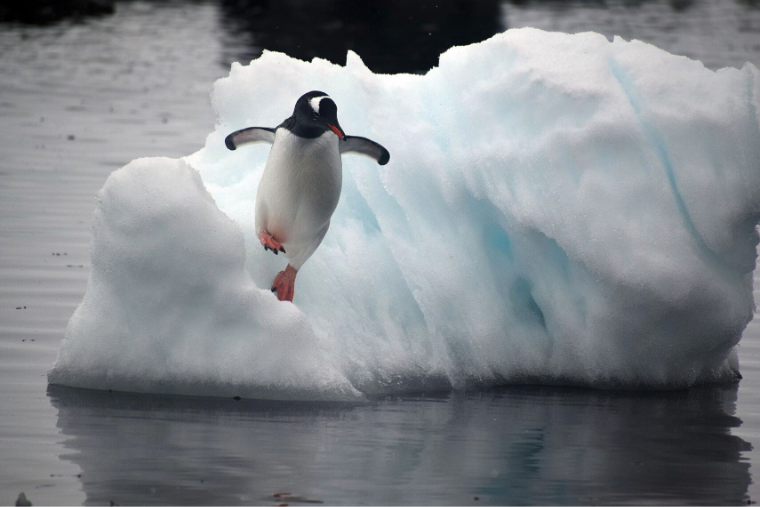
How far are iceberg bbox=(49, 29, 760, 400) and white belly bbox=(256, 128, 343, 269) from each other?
0.24m

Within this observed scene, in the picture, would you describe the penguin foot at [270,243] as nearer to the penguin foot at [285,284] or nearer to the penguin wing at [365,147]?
the penguin foot at [285,284]

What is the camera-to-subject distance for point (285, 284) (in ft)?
20.8

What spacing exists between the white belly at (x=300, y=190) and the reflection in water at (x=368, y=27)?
75.0 feet

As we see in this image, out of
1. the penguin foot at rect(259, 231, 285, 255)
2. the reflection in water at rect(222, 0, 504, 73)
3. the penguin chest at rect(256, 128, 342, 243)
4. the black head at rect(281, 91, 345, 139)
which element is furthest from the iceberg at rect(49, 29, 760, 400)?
the reflection in water at rect(222, 0, 504, 73)

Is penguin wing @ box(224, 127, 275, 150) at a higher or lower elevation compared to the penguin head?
lower

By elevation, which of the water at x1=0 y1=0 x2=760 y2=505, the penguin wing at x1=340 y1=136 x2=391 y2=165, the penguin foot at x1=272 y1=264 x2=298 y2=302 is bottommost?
the water at x1=0 y1=0 x2=760 y2=505

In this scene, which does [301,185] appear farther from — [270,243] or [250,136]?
[250,136]

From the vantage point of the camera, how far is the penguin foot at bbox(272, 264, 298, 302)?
20.7 feet

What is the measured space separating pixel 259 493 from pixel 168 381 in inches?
60.1

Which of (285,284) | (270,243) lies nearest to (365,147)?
(270,243)

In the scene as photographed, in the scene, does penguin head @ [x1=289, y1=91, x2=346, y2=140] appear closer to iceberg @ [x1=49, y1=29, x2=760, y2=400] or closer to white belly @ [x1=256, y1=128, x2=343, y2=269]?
white belly @ [x1=256, y1=128, x2=343, y2=269]

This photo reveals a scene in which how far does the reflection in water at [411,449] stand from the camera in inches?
194

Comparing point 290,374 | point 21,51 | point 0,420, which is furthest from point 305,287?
point 21,51

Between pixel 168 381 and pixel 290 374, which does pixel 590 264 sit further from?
pixel 168 381
